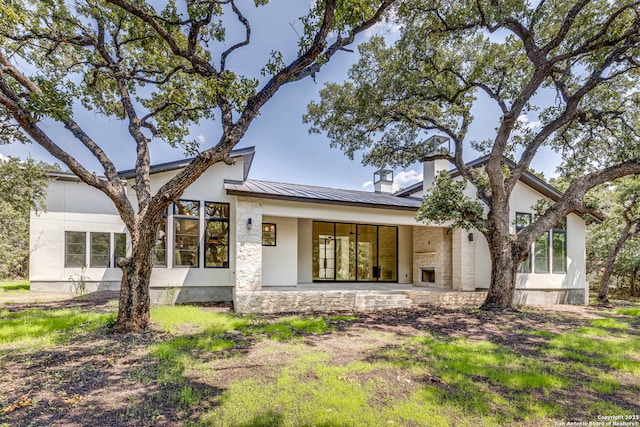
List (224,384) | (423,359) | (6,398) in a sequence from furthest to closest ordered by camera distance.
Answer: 1. (423,359)
2. (224,384)
3. (6,398)

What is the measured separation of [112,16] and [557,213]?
1337 centimetres

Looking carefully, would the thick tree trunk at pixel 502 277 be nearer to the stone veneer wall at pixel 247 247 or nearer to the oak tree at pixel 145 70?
the stone veneer wall at pixel 247 247

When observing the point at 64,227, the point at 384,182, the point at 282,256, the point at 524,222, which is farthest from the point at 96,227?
the point at 524,222

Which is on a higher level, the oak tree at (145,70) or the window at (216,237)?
the oak tree at (145,70)

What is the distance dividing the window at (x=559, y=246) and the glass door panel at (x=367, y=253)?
7.09m

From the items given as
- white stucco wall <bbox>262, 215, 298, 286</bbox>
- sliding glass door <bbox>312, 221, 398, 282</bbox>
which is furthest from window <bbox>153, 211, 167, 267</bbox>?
sliding glass door <bbox>312, 221, 398, 282</bbox>

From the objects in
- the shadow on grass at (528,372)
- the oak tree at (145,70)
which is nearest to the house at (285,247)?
the oak tree at (145,70)

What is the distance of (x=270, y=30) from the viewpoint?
858 cm

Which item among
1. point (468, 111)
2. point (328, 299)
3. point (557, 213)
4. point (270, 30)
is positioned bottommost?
point (328, 299)

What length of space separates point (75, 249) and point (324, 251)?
32.4 ft

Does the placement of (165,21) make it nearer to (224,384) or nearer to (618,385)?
(224,384)

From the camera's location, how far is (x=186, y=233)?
33.3ft

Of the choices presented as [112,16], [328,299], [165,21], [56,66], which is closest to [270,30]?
[165,21]

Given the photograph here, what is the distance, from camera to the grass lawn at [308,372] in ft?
11.1
